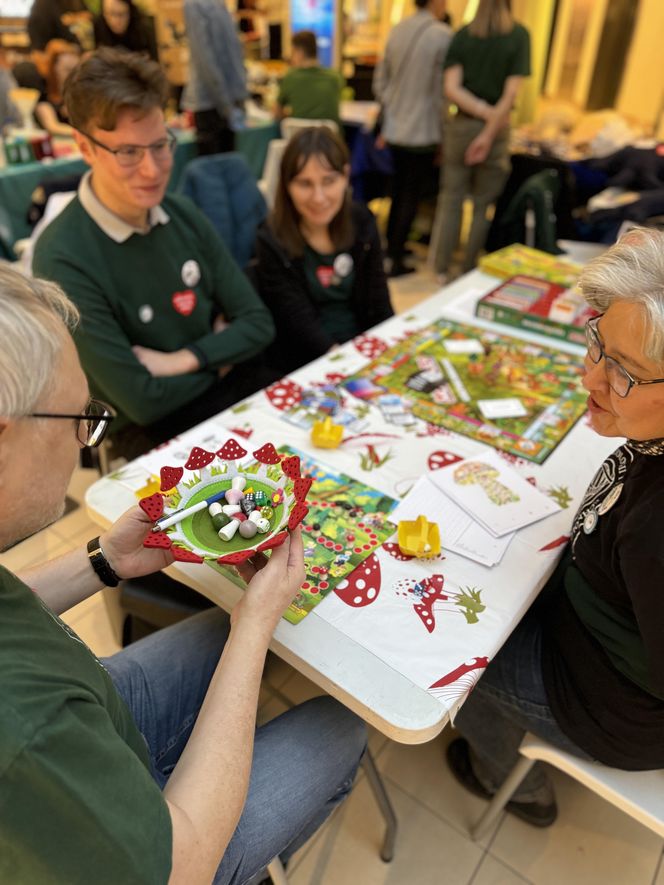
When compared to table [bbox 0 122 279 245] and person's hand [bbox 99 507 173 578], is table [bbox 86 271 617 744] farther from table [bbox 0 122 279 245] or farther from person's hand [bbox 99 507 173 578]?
table [bbox 0 122 279 245]

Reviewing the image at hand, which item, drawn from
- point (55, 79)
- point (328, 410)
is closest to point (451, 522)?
point (328, 410)

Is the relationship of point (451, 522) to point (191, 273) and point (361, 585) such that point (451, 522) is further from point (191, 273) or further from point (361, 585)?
point (191, 273)

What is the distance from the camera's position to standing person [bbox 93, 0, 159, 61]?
4.52 m

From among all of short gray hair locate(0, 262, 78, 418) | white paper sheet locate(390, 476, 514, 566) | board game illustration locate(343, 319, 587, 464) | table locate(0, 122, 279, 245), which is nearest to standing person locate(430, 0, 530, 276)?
table locate(0, 122, 279, 245)

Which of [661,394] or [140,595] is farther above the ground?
[661,394]

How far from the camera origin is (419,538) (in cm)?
113

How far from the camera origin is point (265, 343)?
2.05 meters

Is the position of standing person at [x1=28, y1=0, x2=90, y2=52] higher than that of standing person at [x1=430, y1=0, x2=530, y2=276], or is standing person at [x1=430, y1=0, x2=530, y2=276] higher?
standing person at [x1=28, y1=0, x2=90, y2=52]

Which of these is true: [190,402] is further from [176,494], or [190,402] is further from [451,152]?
[451,152]

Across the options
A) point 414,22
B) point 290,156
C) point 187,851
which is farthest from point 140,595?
point 414,22

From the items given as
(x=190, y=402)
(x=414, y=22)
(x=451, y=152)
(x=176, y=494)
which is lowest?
(x=190, y=402)

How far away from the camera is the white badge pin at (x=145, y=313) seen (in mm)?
1791

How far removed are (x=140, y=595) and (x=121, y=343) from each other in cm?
72

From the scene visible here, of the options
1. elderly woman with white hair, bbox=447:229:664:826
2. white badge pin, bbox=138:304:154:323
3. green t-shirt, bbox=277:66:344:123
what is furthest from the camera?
green t-shirt, bbox=277:66:344:123
